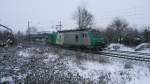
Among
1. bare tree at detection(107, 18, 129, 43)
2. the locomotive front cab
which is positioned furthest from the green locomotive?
bare tree at detection(107, 18, 129, 43)

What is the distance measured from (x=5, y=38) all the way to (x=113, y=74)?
25.4m

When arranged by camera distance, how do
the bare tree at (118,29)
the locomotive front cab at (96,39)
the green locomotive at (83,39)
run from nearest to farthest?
the locomotive front cab at (96,39) < the green locomotive at (83,39) < the bare tree at (118,29)

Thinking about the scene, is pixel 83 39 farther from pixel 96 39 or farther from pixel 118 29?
pixel 118 29

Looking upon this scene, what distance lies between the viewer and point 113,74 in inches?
377

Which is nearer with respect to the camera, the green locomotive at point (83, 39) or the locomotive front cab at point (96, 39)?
the locomotive front cab at point (96, 39)

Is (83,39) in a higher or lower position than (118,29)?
lower

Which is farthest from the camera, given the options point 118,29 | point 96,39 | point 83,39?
point 118,29

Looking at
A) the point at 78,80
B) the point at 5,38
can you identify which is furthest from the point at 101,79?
the point at 5,38

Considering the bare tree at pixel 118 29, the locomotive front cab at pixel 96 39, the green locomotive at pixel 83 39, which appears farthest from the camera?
the bare tree at pixel 118 29

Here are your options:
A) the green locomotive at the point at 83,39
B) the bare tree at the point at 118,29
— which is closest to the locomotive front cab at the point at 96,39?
the green locomotive at the point at 83,39

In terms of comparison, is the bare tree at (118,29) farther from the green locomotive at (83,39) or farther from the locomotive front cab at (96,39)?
the locomotive front cab at (96,39)

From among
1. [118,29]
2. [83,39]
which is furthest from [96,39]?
[118,29]

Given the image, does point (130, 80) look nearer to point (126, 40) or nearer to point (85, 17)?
point (126, 40)

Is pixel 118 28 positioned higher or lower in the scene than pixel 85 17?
lower
